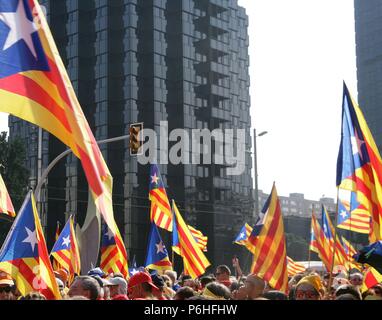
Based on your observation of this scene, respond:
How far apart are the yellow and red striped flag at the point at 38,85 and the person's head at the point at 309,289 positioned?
2709 mm

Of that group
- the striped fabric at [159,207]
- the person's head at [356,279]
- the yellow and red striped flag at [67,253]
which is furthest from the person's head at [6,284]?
the striped fabric at [159,207]

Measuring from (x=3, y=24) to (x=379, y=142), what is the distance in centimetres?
12337

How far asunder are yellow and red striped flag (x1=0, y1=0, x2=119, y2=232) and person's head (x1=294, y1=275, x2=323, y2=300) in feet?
8.89

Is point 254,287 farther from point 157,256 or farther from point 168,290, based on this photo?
point 157,256

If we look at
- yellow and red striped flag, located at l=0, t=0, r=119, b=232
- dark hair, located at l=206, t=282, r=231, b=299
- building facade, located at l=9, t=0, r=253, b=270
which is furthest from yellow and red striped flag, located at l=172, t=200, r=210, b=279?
building facade, located at l=9, t=0, r=253, b=270

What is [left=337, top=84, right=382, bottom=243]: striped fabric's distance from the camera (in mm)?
9789

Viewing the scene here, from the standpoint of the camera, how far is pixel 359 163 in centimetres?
1010

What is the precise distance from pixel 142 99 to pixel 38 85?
5979cm

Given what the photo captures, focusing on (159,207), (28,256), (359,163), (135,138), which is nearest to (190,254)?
(159,207)

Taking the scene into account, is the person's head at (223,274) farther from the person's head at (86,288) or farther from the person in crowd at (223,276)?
the person's head at (86,288)

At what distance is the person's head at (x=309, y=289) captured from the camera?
289 inches

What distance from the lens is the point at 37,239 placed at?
756 cm

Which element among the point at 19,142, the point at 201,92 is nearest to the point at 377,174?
the point at 19,142
